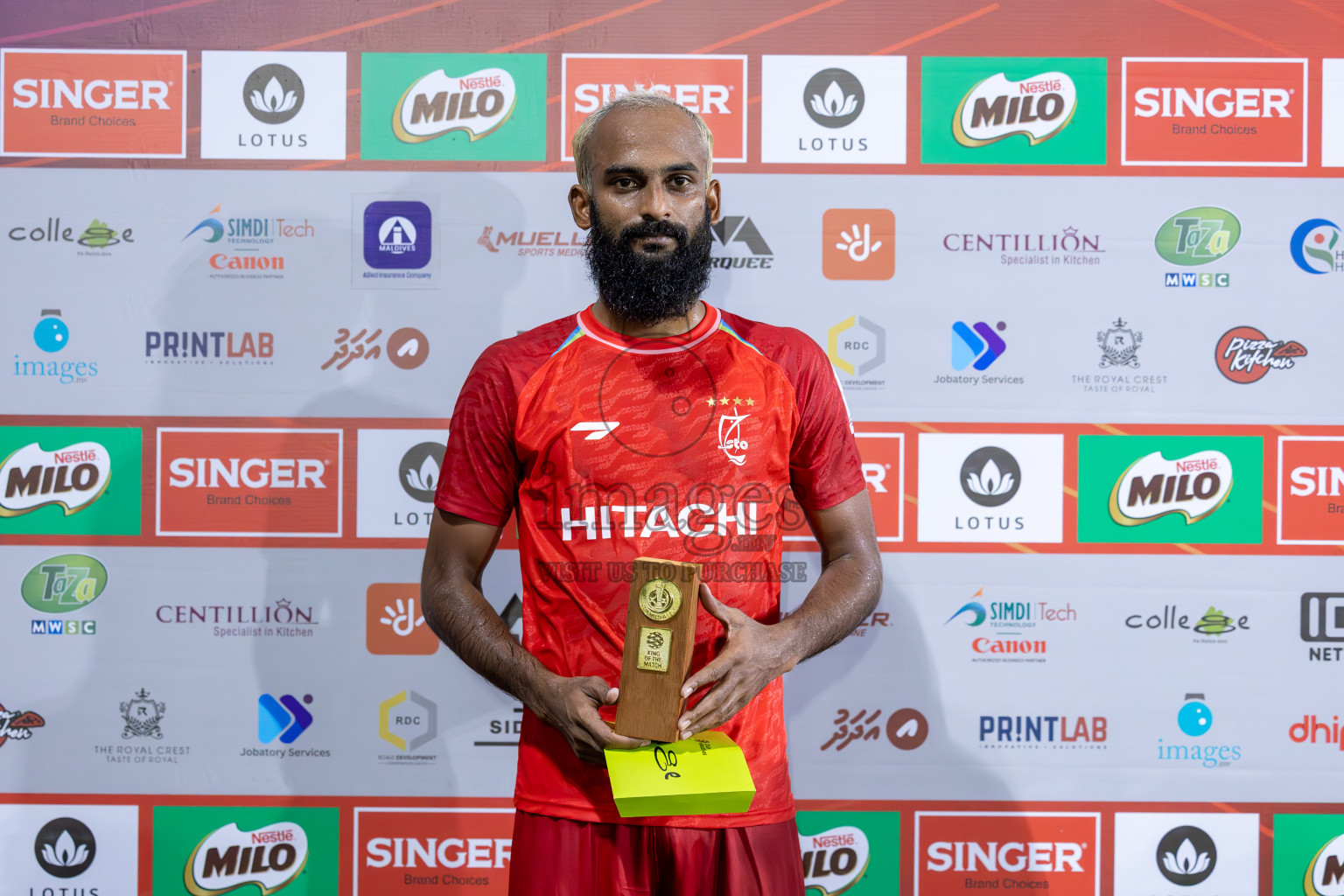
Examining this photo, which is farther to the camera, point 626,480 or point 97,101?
point 97,101

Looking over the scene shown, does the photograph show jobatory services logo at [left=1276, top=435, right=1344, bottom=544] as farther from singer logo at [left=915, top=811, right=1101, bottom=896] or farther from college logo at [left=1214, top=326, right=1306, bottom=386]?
singer logo at [left=915, top=811, right=1101, bottom=896]

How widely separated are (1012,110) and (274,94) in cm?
185

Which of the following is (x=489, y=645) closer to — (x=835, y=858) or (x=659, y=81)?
(x=835, y=858)

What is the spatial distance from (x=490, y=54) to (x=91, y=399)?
1.33 m

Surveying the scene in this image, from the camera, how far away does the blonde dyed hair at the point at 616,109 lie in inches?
54.7

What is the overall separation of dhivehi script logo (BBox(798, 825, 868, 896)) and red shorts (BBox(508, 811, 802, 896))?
98 cm

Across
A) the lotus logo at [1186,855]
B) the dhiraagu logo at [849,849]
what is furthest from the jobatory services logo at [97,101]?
the lotus logo at [1186,855]

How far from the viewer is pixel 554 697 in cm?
124

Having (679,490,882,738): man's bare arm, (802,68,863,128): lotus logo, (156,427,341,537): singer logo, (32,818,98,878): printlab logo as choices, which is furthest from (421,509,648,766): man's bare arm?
(32,818,98,878): printlab logo

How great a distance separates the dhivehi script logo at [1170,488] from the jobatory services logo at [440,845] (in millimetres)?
1730

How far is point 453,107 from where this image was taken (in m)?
2.22

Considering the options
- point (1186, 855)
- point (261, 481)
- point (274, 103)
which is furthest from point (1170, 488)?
point (274, 103)

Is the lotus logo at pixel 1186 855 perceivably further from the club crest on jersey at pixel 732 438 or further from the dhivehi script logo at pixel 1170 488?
the club crest on jersey at pixel 732 438

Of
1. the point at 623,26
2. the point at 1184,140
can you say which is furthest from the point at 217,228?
the point at 1184,140
